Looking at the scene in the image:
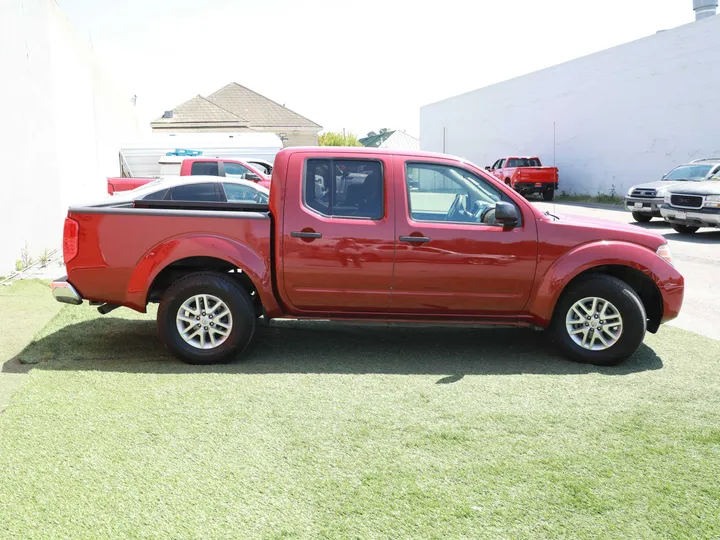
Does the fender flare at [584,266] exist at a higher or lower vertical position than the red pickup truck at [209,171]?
lower

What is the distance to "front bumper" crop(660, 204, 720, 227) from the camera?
1470 centimetres

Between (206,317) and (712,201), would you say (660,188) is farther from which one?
(206,317)

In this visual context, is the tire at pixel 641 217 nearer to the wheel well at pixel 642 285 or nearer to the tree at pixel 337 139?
the wheel well at pixel 642 285

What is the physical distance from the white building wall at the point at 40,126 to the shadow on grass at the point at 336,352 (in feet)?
12.6

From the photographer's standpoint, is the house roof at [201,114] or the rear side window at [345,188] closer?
the rear side window at [345,188]

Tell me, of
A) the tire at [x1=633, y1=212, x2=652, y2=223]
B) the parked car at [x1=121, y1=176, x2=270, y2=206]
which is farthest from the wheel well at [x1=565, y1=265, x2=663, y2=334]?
the tire at [x1=633, y1=212, x2=652, y2=223]

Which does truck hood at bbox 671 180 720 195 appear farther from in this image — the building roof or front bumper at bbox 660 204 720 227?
the building roof

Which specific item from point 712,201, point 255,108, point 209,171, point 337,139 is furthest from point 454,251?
point 337,139

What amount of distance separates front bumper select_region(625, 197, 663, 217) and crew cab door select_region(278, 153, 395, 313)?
13843 millimetres

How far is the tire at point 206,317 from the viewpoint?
558 cm

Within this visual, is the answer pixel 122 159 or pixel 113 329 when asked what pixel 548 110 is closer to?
pixel 122 159

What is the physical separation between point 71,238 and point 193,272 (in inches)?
40.2

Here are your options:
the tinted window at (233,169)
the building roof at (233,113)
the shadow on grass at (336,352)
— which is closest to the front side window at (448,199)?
the shadow on grass at (336,352)

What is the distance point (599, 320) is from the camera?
5.76 m
